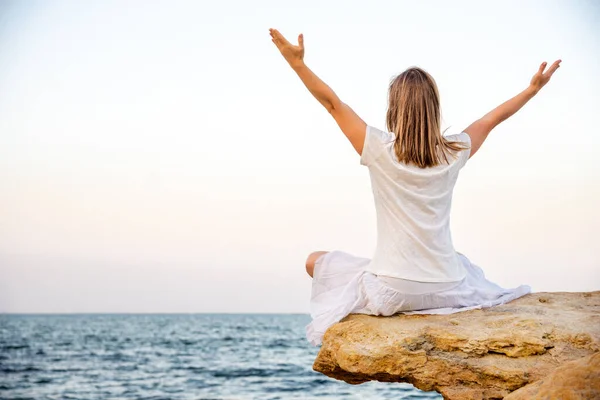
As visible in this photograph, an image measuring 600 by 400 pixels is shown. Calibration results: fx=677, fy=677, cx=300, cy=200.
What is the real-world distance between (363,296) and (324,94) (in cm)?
151

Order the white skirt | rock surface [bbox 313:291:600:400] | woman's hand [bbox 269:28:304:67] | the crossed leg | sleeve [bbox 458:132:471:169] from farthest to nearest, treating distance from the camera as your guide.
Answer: the crossed leg, sleeve [bbox 458:132:471:169], the white skirt, woman's hand [bbox 269:28:304:67], rock surface [bbox 313:291:600:400]

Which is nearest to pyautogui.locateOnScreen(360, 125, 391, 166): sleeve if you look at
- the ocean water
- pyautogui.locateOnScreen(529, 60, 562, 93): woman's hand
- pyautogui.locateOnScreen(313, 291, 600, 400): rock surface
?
pyautogui.locateOnScreen(313, 291, 600, 400): rock surface

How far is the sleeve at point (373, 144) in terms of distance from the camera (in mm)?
4828

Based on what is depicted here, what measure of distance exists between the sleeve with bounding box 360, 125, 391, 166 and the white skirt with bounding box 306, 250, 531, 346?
2.81ft

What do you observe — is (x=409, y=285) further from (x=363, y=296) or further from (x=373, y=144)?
(x=373, y=144)

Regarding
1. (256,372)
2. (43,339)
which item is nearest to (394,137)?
(256,372)

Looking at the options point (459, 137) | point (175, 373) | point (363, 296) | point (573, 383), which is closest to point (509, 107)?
point (459, 137)

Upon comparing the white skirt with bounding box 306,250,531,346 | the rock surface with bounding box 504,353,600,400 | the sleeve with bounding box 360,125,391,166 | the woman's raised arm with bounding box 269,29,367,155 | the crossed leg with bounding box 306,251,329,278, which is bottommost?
the rock surface with bounding box 504,353,600,400

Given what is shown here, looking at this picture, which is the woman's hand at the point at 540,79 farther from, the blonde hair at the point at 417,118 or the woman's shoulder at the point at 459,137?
the blonde hair at the point at 417,118

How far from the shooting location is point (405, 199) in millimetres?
4867

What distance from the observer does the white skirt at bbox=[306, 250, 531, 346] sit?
4914 millimetres

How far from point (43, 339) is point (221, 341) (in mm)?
12744

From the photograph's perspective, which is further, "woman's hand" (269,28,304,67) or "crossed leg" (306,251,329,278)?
"crossed leg" (306,251,329,278)

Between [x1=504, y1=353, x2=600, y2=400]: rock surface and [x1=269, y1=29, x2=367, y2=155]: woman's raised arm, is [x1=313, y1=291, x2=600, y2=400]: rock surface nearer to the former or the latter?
[x1=504, y1=353, x2=600, y2=400]: rock surface
